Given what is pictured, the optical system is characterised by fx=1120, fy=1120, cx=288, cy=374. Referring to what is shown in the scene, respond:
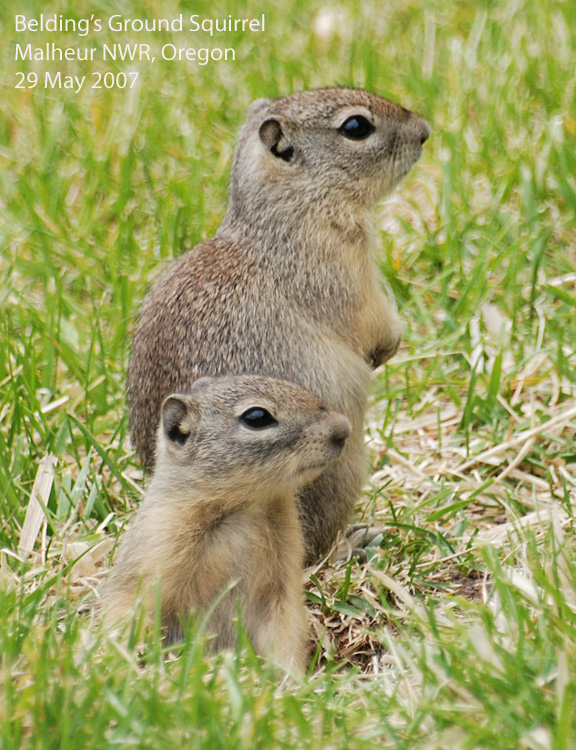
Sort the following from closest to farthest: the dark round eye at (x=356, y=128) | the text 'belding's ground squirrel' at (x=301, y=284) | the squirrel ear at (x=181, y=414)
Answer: the squirrel ear at (x=181, y=414)
the text 'belding's ground squirrel' at (x=301, y=284)
the dark round eye at (x=356, y=128)

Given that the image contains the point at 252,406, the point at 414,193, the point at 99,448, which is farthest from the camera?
the point at 414,193

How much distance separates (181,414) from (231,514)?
17.3 inches

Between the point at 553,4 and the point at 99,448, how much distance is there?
513 cm

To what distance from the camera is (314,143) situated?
5121mm

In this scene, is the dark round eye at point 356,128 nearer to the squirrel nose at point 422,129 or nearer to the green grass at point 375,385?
the squirrel nose at point 422,129

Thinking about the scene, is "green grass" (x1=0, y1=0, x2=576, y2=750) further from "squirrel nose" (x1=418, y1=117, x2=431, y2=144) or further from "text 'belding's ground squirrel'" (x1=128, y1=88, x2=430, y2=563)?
"squirrel nose" (x1=418, y1=117, x2=431, y2=144)

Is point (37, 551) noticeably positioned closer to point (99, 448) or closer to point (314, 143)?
point (99, 448)

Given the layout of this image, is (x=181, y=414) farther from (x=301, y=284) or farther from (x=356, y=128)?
(x=356, y=128)

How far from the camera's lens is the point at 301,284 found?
4.93 m

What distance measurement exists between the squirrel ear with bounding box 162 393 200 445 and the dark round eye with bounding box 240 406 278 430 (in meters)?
0.22

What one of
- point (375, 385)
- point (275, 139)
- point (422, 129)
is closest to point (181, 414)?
point (275, 139)

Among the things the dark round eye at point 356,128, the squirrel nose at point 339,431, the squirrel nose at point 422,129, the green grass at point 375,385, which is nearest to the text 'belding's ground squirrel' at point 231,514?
the squirrel nose at point 339,431

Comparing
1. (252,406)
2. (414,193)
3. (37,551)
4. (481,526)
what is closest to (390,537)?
(481,526)

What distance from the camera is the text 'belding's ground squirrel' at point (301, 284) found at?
15.4 ft
